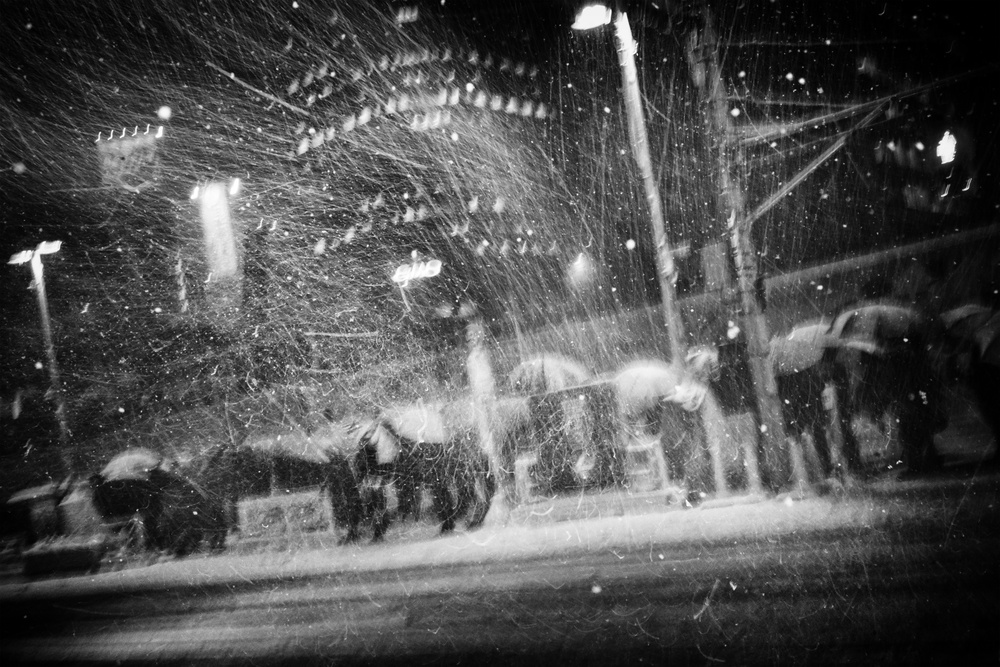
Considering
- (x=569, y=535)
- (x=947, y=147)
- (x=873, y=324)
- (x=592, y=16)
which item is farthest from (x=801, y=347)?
(x=592, y=16)

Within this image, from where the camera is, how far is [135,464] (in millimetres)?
1801

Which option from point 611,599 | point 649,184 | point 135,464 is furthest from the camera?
point 649,184

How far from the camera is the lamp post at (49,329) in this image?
1.81 metres

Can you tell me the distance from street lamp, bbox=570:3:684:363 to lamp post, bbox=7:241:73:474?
2291mm

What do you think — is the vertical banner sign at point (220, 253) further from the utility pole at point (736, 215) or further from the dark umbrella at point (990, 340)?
the dark umbrella at point (990, 340)

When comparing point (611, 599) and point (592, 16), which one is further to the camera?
point (592, 16)

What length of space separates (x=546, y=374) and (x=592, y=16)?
1.43 meters

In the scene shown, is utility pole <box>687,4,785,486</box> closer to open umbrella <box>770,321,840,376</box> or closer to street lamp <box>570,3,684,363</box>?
open umbrella <box>770,321,840,376</box>

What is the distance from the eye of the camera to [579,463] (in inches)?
71.7

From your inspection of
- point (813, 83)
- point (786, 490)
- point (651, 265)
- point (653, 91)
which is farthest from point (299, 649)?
point (813, 83)

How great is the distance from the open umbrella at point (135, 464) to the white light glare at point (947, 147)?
305 centimetres

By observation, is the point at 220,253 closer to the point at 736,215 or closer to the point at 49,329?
the point at 49,329

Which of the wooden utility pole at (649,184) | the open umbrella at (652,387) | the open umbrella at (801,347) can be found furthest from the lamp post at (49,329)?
the open umbrella at (801,347)

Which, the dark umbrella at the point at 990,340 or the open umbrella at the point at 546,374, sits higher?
the open umbrella at the point at 546,374
